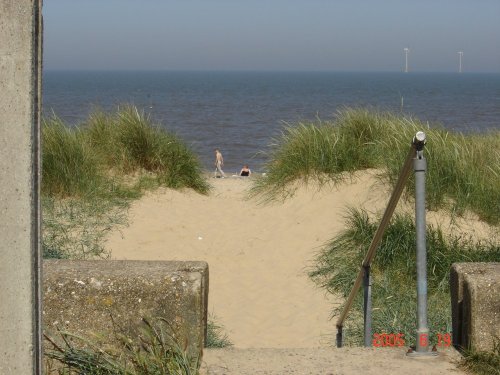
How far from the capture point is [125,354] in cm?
294

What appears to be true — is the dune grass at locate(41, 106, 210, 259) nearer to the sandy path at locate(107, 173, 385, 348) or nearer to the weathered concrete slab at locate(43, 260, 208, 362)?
the sandy path at locate(107, 173, 385, 348)

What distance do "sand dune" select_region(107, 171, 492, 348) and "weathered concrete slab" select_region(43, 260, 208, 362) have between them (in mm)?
3084

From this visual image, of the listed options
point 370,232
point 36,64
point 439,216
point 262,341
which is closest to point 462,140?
point 439,216

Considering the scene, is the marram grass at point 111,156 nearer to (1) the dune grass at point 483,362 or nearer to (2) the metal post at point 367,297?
(2) the metal post at point 367,297

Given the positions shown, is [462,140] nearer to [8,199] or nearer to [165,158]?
[165,158]

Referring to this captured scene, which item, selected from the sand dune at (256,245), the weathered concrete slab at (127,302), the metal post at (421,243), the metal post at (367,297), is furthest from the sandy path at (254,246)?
the weathered concrete slab at (127,302)

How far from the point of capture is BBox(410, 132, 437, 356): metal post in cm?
300

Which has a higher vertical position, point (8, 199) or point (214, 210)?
point (8, 199)

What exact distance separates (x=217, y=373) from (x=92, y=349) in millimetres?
469

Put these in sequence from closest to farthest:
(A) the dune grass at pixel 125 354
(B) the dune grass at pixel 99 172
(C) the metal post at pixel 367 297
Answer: (A) the dune grass at pixel 125 354 < (C) the metal post at pixel 367 297 < (B) the dune grass at pixel 99 172

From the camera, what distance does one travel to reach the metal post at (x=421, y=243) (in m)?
3.00

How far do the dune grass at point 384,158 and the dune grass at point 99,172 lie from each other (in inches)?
41.4

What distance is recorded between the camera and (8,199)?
201 cm

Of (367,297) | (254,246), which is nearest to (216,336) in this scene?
(367,297)
